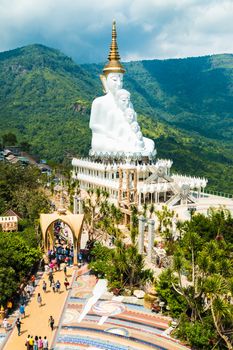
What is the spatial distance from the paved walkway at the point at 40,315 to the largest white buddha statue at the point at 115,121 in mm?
27258

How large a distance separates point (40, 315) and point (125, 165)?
25896mm

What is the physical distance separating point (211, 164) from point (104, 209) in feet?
228

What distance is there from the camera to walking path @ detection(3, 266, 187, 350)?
62.3 ft

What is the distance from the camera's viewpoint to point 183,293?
64.2 feet

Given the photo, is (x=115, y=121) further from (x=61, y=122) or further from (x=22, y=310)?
(x=61, y=122)

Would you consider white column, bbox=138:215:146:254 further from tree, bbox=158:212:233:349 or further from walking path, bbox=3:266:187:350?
tree, bbox=158:212:233:349

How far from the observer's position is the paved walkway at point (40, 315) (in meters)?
19.4

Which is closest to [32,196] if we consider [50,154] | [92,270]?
[92,270]

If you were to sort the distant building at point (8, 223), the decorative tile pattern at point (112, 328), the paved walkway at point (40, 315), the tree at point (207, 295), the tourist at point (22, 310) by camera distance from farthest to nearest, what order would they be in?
A: 1. the distant building at point (8, 223)
2. the tourist at point (22, 310)
3. the paved walkway at point (40, 315)
4. the decorative tile pattern at point (112, 328)
5. the tree at point (207, 295)

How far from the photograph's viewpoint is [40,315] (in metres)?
21.8

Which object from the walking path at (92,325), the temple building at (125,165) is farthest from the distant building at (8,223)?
the temple building at (125,165)

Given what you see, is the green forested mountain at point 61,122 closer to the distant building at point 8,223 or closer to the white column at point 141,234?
the white column at point 141,234

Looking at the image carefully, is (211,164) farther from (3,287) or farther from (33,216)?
(3,287)

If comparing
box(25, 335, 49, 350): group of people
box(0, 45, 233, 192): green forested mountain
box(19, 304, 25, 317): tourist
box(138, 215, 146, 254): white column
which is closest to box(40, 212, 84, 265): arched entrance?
box(138, 215, 146, 254): white column
